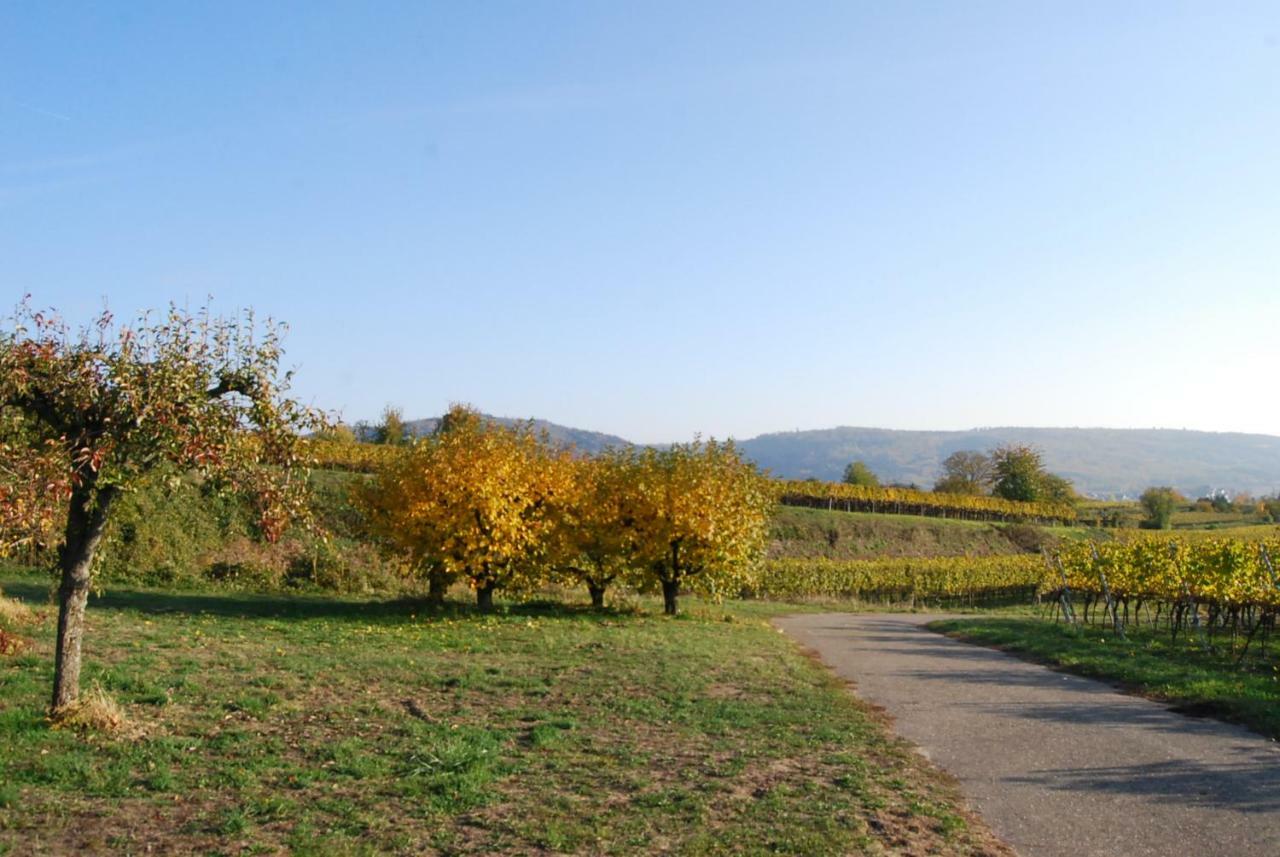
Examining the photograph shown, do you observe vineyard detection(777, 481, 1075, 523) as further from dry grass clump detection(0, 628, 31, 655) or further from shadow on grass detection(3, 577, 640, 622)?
dry grass clump detection(0, 628, 31, 655)

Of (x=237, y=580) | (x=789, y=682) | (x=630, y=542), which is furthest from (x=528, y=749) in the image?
(x=237, y=580)

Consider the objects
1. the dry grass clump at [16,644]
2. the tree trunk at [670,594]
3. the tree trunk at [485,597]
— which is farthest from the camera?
the tree trunk at [670,594]

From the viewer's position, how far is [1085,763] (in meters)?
10.4

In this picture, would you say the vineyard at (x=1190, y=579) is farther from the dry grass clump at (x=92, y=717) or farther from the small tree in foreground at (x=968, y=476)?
the small tree in foreground at (x=968, y=476)

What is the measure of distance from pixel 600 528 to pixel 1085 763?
676 inches

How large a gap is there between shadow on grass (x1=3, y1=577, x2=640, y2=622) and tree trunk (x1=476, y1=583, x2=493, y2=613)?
0.77 feet

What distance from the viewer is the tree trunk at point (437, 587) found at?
24969 millimetres

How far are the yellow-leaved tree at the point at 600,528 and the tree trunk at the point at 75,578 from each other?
51.9 feet

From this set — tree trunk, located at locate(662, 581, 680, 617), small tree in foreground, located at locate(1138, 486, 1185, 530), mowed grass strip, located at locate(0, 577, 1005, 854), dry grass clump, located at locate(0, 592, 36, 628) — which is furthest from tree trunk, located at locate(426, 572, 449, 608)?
small tree in foreground, located at locate(1138, 486, 1185, 530)

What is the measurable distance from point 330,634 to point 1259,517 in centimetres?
9746

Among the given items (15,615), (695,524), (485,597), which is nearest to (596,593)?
(485,597)

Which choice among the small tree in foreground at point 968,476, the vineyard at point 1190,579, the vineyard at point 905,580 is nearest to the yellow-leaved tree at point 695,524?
the vineyard at point 1190,579

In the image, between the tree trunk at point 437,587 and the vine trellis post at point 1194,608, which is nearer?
the vine trellis post at point 1194,608

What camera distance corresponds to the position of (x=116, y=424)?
9.62 metres
